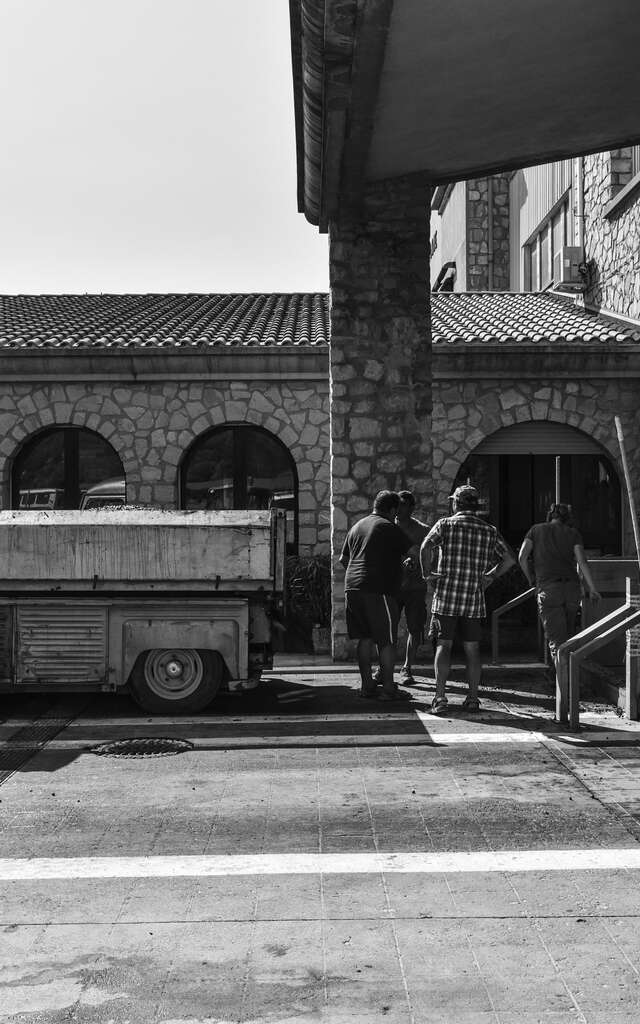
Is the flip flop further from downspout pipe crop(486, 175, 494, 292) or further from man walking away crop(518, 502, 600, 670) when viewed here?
downspout pipe crop(486, 175, 494, 292)

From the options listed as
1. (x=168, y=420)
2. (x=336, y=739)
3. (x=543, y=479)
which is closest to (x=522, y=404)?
(x=543, y=479)

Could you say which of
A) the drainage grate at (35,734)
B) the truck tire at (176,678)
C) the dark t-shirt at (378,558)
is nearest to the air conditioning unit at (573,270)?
the dark t-shirt at (378,558)

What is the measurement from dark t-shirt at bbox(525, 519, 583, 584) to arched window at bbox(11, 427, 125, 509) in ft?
25.7

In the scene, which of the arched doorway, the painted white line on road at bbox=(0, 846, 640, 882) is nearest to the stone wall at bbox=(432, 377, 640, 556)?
the arched doorway

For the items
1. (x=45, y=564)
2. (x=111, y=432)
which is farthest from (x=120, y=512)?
(x=111, y=432)

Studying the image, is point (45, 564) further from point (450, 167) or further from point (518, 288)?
point (518, 288)

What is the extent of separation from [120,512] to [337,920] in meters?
5.53

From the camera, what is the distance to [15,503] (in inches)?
645

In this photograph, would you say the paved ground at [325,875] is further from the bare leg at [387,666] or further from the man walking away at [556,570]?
the man walking away at [556,570]

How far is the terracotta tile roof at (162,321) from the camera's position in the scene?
16.1m

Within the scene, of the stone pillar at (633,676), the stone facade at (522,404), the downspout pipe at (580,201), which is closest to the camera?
the stone pillar at (633,676)

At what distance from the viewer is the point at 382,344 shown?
40.2 ft

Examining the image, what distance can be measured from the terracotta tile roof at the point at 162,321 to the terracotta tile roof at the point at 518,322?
6.68 feet

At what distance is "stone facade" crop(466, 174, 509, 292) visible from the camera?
29891mm
